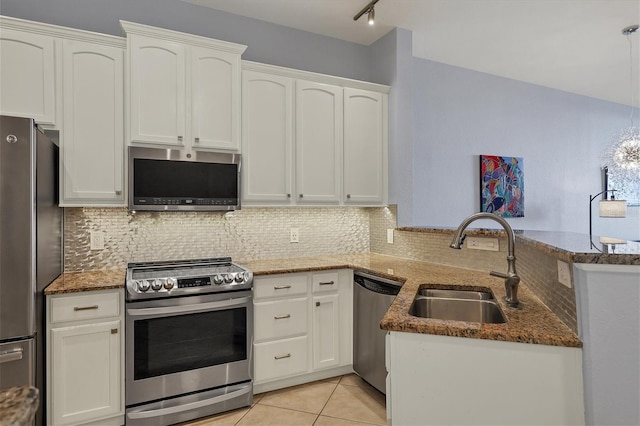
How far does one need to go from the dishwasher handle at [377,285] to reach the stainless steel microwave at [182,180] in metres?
1.04

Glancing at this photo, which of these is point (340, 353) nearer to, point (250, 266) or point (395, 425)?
point (250, 266)

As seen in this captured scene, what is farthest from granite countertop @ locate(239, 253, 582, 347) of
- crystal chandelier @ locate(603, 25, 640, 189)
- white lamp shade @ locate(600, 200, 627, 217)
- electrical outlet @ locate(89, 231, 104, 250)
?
crystal chandelier @ locate(603, 25, 640, 189)

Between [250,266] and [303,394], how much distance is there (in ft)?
3.21

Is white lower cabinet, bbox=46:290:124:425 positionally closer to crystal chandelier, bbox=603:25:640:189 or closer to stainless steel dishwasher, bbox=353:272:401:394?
stainless steel dishwasher, bbox=353:272:401:394

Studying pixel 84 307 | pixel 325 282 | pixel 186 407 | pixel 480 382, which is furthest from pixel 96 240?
pixel 480 382

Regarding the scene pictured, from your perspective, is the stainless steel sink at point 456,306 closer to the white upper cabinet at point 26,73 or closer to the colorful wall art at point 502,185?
the white upper cabinet at point 26,73

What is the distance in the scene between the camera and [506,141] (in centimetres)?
441

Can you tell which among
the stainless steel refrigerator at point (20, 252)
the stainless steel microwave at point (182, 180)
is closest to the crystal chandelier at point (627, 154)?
the stainless steel microwave at point (182, 180)

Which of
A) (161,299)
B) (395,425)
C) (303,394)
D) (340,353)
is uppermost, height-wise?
(161,299)

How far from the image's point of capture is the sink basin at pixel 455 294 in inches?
74.0

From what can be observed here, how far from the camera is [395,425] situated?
135cm

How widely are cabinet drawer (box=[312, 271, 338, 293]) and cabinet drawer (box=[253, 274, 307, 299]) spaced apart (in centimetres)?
9

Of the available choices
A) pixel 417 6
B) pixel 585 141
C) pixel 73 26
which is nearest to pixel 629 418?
pixel 417 6

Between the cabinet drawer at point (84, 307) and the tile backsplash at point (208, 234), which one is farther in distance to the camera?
the tile backsplash at point (208, 234)
